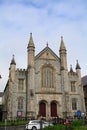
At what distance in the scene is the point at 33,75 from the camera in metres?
49.6

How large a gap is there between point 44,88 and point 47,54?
8.06 m

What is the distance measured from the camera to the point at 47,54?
175 feet

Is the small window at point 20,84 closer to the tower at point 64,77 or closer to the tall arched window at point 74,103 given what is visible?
the tower at point 64,77

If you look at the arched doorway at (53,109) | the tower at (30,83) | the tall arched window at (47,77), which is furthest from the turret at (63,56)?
the arched doorway at (53,109)

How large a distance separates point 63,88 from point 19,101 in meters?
9.99

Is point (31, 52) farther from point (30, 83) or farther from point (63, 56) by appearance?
point (63, 56)

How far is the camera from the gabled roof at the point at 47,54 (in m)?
52.7

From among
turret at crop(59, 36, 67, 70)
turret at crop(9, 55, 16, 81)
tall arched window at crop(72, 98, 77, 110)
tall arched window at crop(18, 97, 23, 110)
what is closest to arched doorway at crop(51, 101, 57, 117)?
tall arched window at crop(72, 98, 77, 110)

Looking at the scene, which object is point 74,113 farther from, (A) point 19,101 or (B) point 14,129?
(B) point 14,129

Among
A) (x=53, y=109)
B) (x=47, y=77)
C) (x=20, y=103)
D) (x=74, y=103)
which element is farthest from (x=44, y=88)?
(x=74, y=103)

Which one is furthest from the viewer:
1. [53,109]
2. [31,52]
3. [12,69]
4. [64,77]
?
[64,77]

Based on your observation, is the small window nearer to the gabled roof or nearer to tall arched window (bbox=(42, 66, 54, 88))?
tall arched window (bbox=(42, 66, 54, 88))

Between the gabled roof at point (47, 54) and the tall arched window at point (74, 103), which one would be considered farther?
the gabled roof at point (47, 54)

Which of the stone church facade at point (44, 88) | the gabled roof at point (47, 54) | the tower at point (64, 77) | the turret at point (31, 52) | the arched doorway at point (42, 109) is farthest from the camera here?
the gabled roof at point (47, 54)
